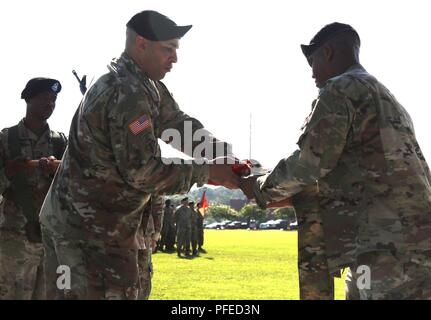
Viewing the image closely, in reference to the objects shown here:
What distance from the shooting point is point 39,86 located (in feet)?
21.0

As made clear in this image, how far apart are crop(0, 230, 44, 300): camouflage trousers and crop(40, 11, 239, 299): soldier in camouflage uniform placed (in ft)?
8.35

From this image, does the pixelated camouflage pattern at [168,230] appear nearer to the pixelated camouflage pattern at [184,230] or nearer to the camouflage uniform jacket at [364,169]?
the pixelated camouflage pattern at [184,230]

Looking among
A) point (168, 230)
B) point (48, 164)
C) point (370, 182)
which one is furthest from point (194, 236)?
point (370, 182)

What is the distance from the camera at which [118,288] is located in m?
3.81

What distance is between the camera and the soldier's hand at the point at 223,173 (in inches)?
163

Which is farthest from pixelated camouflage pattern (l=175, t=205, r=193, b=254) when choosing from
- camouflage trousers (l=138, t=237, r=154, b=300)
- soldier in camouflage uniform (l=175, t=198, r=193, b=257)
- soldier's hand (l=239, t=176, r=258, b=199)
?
soldier's hand (l=239, t=176, r=258, b=199)

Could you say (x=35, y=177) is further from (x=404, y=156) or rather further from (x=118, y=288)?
(x=404, y=156)

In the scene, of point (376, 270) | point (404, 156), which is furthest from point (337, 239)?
A: point (404, 156)

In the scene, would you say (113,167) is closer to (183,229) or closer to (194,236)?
(183,229)

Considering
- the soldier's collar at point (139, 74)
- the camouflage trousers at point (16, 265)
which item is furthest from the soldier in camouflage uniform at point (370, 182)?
the camouflage trousers at point (16, 265)

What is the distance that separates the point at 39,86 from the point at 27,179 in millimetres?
936

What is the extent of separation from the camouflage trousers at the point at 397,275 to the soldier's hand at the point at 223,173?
3.44ft
